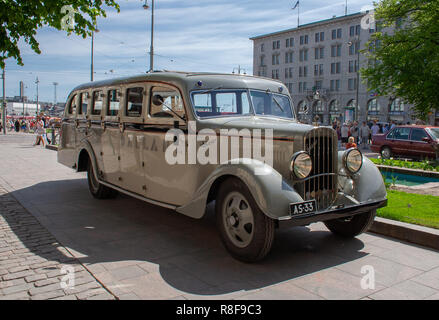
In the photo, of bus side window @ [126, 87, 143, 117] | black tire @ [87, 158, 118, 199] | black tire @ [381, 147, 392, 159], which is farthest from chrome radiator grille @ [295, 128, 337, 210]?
black tire @ [381, 147, 392, 159]

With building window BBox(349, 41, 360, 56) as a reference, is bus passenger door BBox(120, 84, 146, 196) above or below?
below

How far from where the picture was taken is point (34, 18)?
8.41 m

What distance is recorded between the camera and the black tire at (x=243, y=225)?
4.22 m

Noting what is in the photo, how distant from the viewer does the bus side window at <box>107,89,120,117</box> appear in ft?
21.7

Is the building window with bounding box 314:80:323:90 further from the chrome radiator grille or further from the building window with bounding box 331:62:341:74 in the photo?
the chrome radiator grille

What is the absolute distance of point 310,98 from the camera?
2955 inches

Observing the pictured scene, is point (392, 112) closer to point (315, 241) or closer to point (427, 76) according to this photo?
point (427, 76)

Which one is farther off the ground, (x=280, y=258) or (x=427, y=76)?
(x=427, y=76)

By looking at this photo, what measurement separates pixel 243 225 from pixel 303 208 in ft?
2.30

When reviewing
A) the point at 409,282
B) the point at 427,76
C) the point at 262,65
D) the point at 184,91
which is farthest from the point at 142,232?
the point at 262,65

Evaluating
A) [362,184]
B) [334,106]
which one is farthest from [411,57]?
[334,106]

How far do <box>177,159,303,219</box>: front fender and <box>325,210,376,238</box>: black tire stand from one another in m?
1.43

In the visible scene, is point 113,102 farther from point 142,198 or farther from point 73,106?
point 73,106
